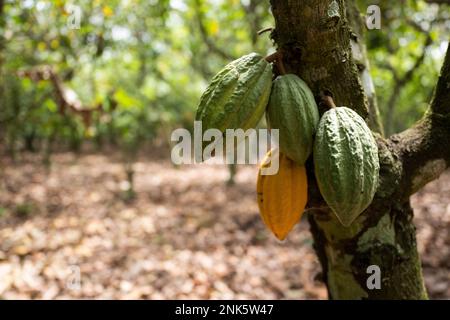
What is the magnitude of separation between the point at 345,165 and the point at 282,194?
19cm

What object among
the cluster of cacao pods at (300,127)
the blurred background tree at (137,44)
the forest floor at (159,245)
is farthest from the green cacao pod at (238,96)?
the blurred background tree at (137,44)

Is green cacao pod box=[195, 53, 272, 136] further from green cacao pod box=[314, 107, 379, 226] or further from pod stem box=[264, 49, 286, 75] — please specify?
green cacao pod box=[314, 107, 379, 226]

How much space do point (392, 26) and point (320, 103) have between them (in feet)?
11.6

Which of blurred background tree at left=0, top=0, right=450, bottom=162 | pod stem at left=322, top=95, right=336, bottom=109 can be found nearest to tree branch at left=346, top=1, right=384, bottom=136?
pod stem at left=322, top=95, right=336, bottom=109

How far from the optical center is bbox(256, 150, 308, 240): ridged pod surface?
0.96m

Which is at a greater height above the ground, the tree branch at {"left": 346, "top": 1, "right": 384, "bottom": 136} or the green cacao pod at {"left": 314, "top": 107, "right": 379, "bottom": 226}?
the tree branch at {"left": 346, "top": 1, "right": 384, "bottom": 136}

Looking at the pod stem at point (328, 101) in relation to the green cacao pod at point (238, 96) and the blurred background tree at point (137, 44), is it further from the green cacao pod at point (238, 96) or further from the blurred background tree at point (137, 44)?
the blurred background tree at point (137, 44)

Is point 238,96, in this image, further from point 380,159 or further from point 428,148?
point 428,148

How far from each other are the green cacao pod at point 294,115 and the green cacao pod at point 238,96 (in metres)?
0.03

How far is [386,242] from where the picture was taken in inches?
43.9

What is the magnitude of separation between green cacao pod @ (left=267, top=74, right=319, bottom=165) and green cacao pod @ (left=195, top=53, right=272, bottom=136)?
3 cm

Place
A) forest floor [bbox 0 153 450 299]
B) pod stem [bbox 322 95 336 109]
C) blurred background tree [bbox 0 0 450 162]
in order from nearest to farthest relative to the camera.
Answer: pod stem [bbox 322 95 336 109] → forest floor [bbox 0 153 450 299] → blurred background tree [bbox 0 0 450 162]

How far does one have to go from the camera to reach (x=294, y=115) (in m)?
0.89
